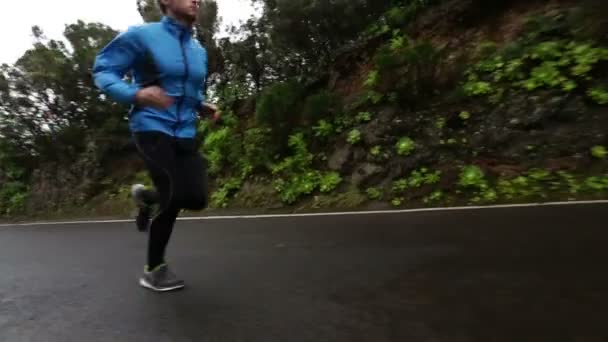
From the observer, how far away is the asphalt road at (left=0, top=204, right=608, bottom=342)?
7.21 ft

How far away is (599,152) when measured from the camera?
5.85 meters

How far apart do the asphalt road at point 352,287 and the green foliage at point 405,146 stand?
2526mm

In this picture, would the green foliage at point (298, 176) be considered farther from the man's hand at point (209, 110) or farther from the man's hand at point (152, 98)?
the man's hand at point (152, 98)

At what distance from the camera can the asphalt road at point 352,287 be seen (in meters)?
2.20

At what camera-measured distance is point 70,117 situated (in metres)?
12.9

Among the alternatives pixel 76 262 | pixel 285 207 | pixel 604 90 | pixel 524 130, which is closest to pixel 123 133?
pixel 285 207

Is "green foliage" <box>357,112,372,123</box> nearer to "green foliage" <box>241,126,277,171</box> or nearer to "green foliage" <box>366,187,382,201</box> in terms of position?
"green foliage" <box>366,187,382,201</box>

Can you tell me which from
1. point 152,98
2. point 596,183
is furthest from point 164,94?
point 596,183

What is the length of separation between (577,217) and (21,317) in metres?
4.70

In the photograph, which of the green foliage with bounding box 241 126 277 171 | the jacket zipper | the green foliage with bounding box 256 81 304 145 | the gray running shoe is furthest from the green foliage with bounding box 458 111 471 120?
the gray running shoe

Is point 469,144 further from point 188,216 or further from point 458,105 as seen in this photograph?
point 188,216

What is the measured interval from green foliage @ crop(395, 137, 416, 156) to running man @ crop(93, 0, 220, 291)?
4.93 metres

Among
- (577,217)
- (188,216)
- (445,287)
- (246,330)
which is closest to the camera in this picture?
(246,330)

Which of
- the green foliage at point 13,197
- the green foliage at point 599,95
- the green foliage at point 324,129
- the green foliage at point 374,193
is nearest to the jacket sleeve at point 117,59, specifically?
the green foliage at point 374,193
